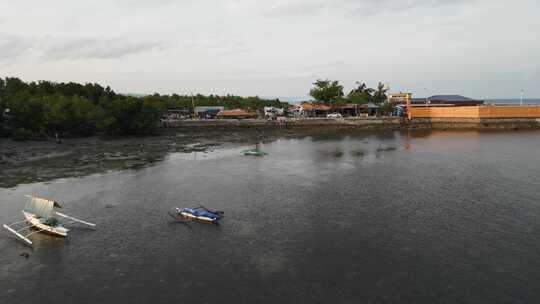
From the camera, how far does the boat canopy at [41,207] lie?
33000 mm

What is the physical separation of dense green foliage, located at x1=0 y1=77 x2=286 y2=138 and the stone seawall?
47.5ft

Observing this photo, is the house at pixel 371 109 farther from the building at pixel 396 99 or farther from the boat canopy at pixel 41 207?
the boat canopy at pixel 41 207

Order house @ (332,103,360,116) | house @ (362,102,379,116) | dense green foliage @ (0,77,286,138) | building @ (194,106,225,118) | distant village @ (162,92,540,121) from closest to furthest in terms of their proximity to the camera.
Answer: dense green foliage @ (0,77,286,138), distant village @ (162,92,540,121), building @ (194,106,225,118), house @ (362,102,379,116), house @ (332,103,360,116)

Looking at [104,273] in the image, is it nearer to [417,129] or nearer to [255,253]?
[255,253]

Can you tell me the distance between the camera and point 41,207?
33.2 metres

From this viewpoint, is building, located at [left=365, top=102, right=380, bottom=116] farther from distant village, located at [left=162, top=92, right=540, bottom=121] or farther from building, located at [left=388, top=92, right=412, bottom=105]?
building, located at [left=388, top=92, right=412, bottom=105]

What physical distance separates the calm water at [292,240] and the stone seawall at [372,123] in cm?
6605

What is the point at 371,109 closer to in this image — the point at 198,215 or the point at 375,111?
the point at 375,111

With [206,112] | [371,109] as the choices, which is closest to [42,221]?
[206,112]

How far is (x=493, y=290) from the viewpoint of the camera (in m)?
22.7

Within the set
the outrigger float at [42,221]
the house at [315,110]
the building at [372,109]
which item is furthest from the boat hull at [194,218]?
the building at [372,109]

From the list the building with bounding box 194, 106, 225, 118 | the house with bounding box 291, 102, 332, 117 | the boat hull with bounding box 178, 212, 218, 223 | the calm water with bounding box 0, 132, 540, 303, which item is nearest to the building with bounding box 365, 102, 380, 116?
the house with bounding box 291, 102, 332, 117

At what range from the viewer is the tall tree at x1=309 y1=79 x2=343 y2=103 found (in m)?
155

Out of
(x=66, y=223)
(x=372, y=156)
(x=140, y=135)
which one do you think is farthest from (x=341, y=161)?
(x=140, y=135)
